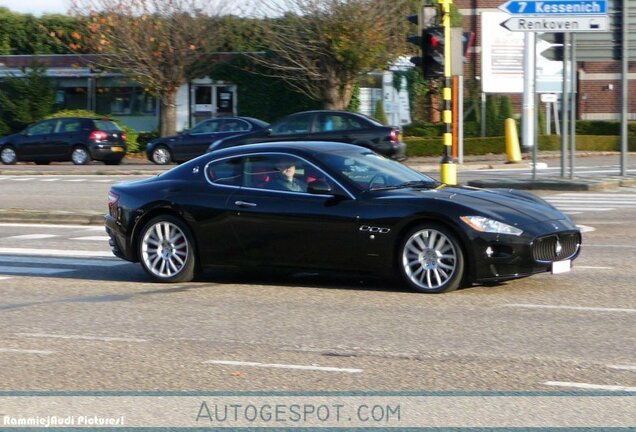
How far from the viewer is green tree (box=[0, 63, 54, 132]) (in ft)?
158

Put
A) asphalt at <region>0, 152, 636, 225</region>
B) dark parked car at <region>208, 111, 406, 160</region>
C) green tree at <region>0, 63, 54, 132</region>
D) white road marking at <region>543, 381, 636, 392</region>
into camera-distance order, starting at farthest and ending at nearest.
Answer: green tree at <region>0, 63, 54, 132</region>, dark parked car at <region>208, 111, 406, 160</region>, asphalt at <region>0, 152, 636, 225</region>, white road marking at <region>543, 381, 636, 392</region>

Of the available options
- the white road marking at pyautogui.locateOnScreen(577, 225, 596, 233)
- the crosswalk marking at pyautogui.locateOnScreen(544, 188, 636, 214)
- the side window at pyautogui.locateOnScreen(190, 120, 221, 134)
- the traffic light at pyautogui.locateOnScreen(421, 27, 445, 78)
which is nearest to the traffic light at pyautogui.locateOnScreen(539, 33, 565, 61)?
the crosswalk marking at pyautogui.locateOnScreen(544, 188, 636, 214)

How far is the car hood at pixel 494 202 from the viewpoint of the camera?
10.8 metres

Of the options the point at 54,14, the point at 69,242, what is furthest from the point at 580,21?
the point at 54,14

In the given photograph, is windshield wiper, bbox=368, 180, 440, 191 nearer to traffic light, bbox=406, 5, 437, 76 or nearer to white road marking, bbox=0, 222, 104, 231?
white road marking, bbox=0, 222, 104, 231

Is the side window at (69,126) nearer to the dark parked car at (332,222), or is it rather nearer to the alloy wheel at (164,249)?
the dark parked car at (332,222)

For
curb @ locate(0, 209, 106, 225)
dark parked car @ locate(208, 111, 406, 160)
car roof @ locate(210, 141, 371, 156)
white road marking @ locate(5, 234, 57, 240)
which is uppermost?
dark parked car @ locate(208, 111, 406, 160)

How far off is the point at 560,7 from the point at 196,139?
1495 centimetres

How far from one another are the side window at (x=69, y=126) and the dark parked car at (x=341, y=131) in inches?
374

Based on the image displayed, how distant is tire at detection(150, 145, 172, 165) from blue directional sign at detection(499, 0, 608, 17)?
51.6 feet

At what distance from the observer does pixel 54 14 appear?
57844mm

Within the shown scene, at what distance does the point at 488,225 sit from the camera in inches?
420

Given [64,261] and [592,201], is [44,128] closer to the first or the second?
[592,201]

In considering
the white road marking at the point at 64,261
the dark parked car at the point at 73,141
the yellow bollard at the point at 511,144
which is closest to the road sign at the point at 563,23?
the yellow bollard at the point at 511,144
